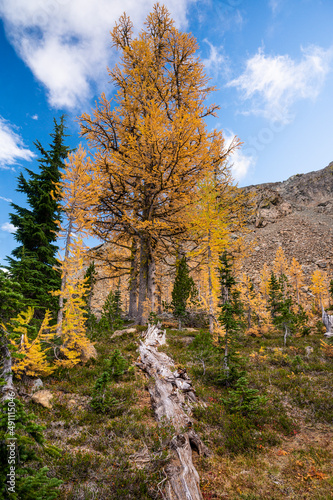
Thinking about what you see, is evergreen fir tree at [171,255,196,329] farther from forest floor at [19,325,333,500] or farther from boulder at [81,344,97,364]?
boulder at [81,344,97,364]

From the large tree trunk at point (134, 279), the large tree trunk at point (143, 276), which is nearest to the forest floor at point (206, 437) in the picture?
the large tree trunk at point (143, 276)

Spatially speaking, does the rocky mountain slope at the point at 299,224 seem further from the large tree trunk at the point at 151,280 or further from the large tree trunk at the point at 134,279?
the large tree trunk at the point at 151,280

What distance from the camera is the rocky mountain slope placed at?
4100 centimetres

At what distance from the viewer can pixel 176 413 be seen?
4.73m

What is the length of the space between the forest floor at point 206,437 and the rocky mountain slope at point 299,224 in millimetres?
33152

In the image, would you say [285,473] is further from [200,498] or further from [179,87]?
[179,87]

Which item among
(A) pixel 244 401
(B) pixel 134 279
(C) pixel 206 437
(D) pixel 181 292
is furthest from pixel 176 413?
(B) pixel 134 279

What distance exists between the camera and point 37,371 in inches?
231

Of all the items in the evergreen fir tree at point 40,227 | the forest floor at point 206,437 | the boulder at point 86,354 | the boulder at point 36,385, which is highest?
the evergreen fir tree at point 40,227

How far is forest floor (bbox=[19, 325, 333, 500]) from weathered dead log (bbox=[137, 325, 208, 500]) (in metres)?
0.19

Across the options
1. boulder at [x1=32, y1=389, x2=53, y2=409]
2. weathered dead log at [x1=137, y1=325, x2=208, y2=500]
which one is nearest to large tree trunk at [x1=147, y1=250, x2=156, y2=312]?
weathered dead log at [x1=137, y1=325, x2=208, y2=500]

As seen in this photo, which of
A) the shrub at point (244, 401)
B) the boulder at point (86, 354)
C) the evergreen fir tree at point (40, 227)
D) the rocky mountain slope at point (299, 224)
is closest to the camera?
the shrub at point (244, 401)

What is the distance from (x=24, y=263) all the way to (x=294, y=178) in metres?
88.7

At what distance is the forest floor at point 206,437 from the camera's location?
318 cm
